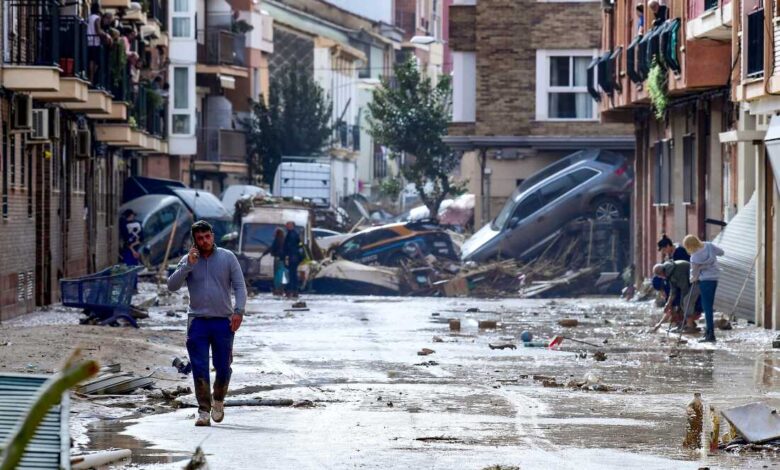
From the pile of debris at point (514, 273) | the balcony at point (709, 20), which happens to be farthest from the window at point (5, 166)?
the pile of debris at point (514, 273)

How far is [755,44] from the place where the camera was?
25.2m

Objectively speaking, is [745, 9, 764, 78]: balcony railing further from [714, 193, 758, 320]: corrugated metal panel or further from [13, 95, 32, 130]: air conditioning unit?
[13, 95, 32, 130]: air conditioning unit

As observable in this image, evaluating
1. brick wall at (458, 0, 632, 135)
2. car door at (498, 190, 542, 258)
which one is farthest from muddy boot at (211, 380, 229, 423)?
brick wall at (458, 0, 632, 135)

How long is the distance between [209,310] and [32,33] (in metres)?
19.3

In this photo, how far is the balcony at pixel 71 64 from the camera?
31.8m

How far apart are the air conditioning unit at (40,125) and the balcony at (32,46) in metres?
0.91

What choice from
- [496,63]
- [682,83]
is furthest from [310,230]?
[682,83]

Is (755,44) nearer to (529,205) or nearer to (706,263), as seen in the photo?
(706,263)

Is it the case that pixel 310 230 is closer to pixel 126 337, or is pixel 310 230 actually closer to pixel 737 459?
pixel 126 337

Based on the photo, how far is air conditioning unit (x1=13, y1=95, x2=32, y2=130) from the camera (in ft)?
94.6

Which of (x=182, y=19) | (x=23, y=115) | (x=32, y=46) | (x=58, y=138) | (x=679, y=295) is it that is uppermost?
(x=182, y=19)

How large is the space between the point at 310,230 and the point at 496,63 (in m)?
10.3

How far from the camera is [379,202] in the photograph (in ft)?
317

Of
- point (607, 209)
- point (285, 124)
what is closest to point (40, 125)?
point (607, 209)
